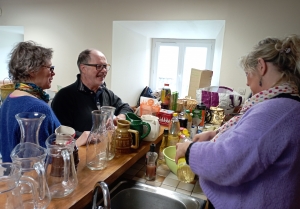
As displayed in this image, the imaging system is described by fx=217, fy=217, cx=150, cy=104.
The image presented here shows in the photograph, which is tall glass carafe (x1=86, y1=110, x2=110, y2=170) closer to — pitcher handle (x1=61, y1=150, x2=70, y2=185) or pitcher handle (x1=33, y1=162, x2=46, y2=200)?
pitcher handle (x1=61, y1=150, x2=70, y2=185)

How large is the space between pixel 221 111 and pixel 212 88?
0.57 meters

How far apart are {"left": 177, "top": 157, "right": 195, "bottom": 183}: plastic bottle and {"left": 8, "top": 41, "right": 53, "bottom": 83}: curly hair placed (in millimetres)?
889

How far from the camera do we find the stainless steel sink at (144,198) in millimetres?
941

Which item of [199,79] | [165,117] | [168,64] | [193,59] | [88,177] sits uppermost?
[193,59]

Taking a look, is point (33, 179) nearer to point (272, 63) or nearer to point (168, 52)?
point (272, 63)

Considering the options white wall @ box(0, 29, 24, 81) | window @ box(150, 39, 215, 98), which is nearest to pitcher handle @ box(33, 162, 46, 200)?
window @ box(150, 39, 215, 98)

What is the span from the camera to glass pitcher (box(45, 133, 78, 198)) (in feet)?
2.34

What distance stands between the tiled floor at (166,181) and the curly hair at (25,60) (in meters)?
0.73

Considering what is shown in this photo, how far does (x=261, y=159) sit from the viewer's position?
590mm

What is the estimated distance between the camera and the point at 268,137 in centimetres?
59

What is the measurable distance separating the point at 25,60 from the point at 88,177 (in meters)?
0.71

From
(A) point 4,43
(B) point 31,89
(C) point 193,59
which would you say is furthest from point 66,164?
(A) point 4,43

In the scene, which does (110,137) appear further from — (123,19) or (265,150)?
(123,19)

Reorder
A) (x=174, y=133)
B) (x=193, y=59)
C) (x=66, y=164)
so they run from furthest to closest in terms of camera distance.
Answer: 1. (x=193, y=59)
2. (x=174, y=133)
3. (x=66, y=164)
